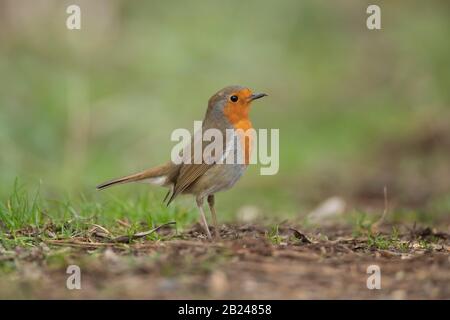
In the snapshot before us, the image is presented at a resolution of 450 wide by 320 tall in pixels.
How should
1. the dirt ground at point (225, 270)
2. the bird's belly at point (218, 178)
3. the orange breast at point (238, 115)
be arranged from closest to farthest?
the dirt ground at point (225, 270)
the bird's belly at point (218, 178)
the orange breast at point (238, 115)

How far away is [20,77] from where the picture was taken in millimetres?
12703

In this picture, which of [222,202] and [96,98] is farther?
[96,98]

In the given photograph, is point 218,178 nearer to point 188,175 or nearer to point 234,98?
point 188,175

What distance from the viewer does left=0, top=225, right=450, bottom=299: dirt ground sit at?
12.1 ft

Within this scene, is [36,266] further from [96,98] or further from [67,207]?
[96,98]

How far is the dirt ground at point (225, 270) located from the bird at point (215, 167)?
747 millimetres

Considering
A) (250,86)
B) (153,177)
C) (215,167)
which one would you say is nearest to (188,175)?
(215,167)

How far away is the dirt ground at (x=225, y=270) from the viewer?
368 cm

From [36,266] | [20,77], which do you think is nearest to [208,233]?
[36,266]

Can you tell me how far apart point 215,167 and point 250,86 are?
31.0 feet

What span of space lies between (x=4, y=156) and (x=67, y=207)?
470 centimetres

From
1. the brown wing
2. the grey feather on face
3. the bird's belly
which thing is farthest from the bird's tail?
the grey feather on face

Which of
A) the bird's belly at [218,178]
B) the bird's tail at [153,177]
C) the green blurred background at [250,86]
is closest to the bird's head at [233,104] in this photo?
the bird's belly at [218,178]

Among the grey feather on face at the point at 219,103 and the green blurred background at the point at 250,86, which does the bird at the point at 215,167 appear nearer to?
the grey feather on face at the point at 219,103
